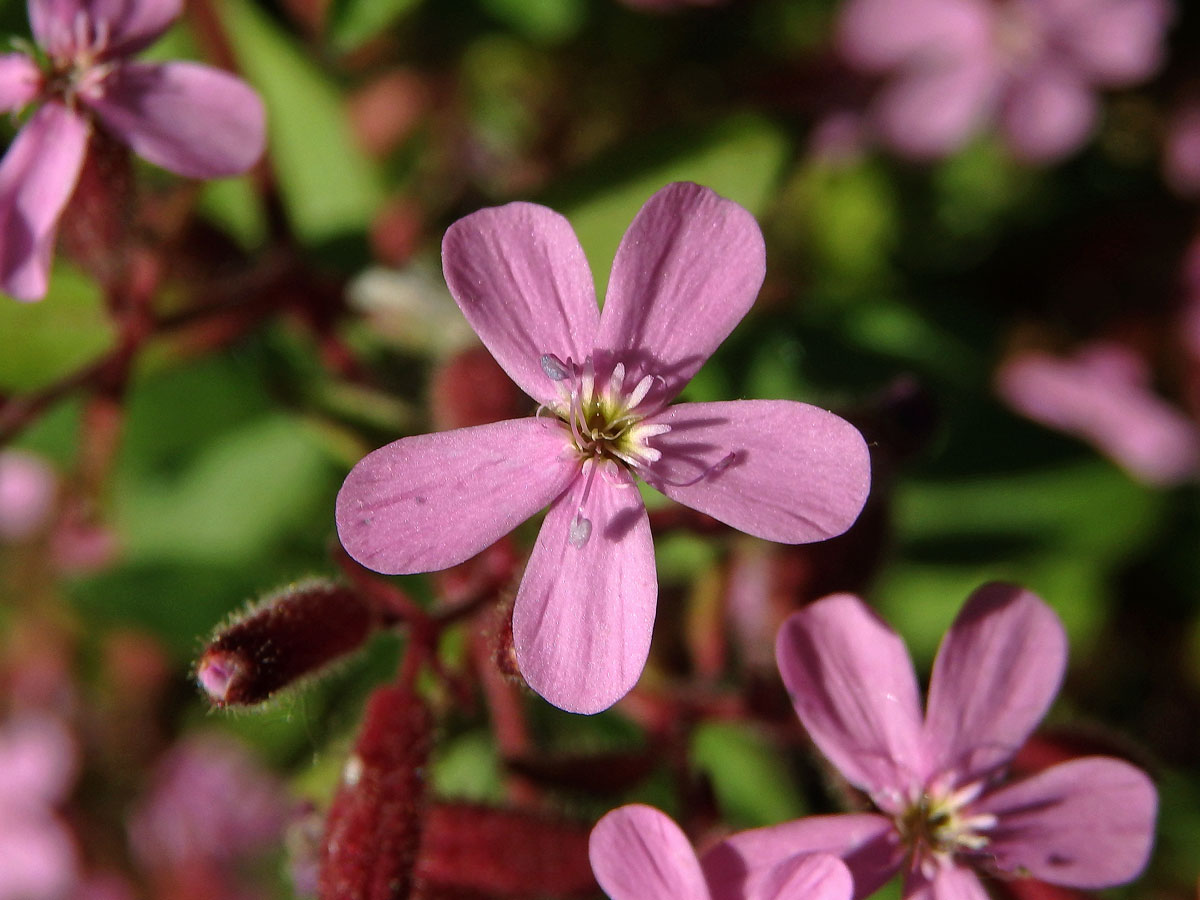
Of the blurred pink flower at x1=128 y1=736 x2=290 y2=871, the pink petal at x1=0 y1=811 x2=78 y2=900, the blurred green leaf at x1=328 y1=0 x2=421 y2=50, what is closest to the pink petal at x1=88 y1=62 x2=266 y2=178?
the blurred green leaf at x1=328 y1=0 x2=421 y2=50

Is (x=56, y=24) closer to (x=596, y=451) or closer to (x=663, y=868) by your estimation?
(x=596, y=451)

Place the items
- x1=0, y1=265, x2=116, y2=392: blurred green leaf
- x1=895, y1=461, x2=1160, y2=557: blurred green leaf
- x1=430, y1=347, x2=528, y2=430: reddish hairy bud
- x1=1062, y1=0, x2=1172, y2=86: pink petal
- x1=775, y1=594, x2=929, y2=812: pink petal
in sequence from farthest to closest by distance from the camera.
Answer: x1=1062, y1=0, x2=1172, y2=86: pink petal < x1=895, y1=461, x2=1160, y2=557: blurred green leaf < x1=0, y1=265, x2=116, y2=392: blurred green leaf < x1=430, y1=347, x2=528, y2=430: reddish hairy bud < x1=775, y1=594, x2=929, y2=812: pink petal

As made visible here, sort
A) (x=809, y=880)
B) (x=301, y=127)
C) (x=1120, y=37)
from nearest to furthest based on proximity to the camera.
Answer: (x=809, y=880)
(x=301, y=127)
(x=1120, y=37)

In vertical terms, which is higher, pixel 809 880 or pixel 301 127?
pixel 301 127

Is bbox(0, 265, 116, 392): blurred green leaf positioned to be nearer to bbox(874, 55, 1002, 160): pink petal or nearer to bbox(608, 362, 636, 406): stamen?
bbox(608, 362, 636, 406): stamen

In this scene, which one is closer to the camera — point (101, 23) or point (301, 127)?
point (101, 23)

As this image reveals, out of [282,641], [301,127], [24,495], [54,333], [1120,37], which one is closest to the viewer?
[282,641]

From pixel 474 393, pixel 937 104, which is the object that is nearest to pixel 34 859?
pixel 474 393

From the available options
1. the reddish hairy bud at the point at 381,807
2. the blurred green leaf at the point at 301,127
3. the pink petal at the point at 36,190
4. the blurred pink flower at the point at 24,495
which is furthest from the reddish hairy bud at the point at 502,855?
the blurred pink flower at the point at 24,495
